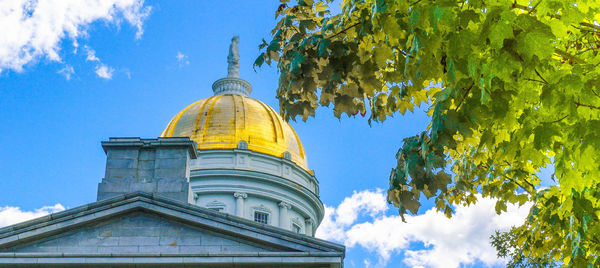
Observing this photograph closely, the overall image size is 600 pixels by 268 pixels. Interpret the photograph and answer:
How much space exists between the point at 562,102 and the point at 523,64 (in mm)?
478

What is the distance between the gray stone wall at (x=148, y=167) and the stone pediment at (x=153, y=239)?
1.34 m

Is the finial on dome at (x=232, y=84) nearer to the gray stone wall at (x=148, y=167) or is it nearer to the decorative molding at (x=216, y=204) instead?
the decorative molding at (x=216, y=204)

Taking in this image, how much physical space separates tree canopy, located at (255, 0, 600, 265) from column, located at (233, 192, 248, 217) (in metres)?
32.4

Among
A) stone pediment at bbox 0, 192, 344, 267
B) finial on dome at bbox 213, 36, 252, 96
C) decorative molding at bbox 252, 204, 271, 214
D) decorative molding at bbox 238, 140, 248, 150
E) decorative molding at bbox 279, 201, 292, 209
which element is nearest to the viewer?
stone pediment at bbox 0, 192, 344, 267

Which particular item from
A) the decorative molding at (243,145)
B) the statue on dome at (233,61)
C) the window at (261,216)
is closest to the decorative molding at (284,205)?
the window at (261,216)

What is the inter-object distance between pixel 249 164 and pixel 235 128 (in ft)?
10.7

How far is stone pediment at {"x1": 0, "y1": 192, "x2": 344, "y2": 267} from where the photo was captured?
48.9ft

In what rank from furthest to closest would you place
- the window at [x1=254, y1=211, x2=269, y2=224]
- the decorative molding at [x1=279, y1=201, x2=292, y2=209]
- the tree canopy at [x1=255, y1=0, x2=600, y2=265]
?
the decorative molding at [x1=279, y1=201, x2=292, y2=209] → the window at [x1=254, y1=211, x2=269, y2=224] → the tree canopy at [x1=255, y1=0, x2=600, y2=265]

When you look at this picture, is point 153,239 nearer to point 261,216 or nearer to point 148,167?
point 148,167

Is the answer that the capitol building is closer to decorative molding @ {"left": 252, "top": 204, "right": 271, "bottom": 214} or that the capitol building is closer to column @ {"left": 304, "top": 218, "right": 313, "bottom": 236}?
decorative molding @ {"left": 252, "top": 204, "right": 271, "bottom": 214}

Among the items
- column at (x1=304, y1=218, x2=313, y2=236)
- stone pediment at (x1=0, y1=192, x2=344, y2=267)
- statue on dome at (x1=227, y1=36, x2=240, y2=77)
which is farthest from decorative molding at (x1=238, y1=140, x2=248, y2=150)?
stone pediment at (x1=0, y1=192, x2=344, y2=267)

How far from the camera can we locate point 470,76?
5.39 metres

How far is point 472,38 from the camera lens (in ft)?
17.3

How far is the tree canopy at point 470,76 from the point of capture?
5152 millimetres
